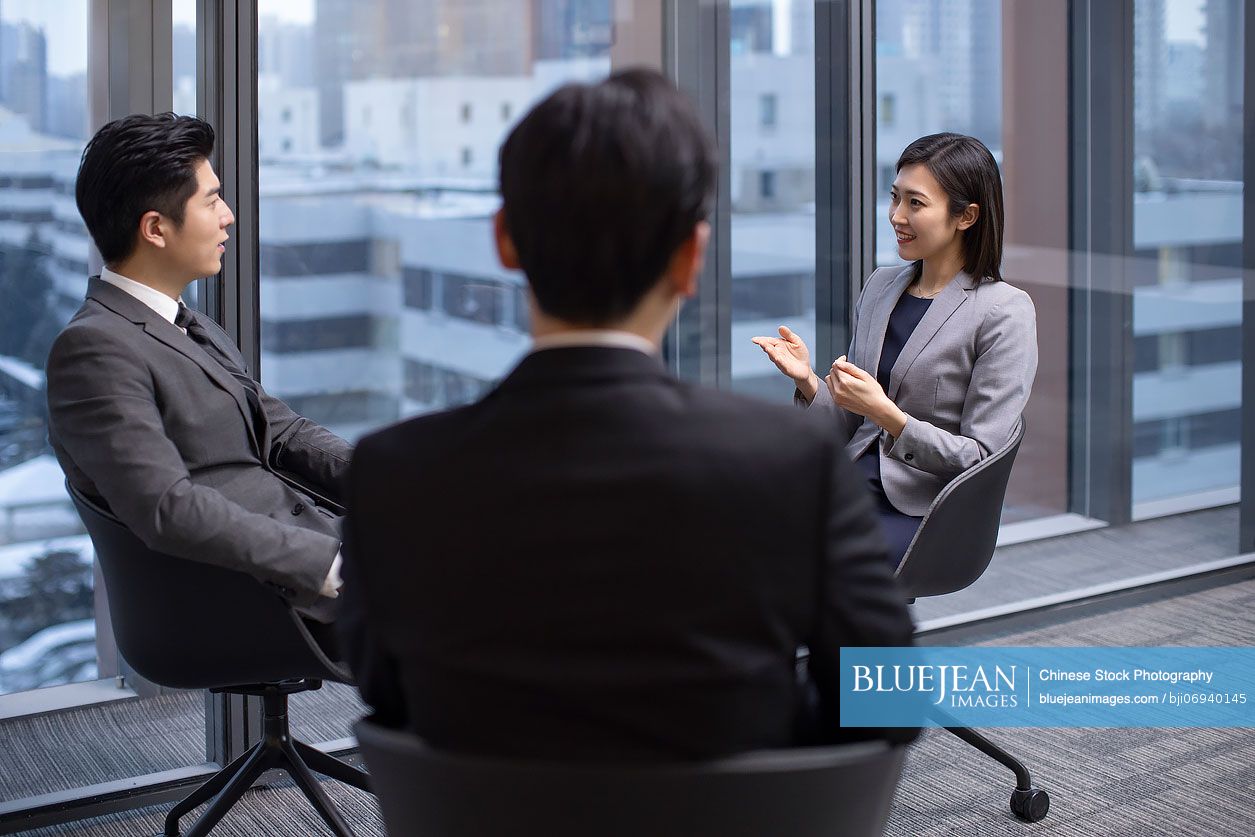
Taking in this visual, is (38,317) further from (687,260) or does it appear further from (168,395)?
(687,260)

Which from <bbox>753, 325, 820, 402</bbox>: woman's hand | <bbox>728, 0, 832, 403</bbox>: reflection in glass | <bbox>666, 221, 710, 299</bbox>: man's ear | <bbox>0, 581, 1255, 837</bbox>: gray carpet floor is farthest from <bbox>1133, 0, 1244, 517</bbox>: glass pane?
<bbox>666, 221, 710, 299</bbox>: man's ear

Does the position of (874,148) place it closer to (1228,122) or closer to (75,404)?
(1228,122)

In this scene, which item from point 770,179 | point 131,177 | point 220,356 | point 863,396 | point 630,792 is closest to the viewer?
point 630,792

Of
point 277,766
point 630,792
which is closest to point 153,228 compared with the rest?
point 277,766

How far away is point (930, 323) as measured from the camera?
262 centimetres

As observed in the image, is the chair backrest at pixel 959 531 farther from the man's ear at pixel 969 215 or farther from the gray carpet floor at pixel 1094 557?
the gray carpet floor at pixel 1094 557

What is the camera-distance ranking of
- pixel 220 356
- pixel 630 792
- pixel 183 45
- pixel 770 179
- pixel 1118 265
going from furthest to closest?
pixel 1118 265 → pixel 770 179 → pixel 183 45 → pixel 220 356 → pixel 630 792

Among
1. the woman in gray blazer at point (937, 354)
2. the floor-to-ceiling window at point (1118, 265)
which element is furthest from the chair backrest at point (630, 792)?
the floor-to-ceiling window at point (1118, 265)

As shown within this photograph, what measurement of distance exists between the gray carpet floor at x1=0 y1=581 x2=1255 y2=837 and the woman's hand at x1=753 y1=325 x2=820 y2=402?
94 cm

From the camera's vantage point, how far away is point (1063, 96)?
4.07 meters

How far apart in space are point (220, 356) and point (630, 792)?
5.15ft

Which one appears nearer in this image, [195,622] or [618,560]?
[618,560]

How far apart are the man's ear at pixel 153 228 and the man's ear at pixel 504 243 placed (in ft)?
4.04

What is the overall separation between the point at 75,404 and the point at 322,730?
1.33 meters
